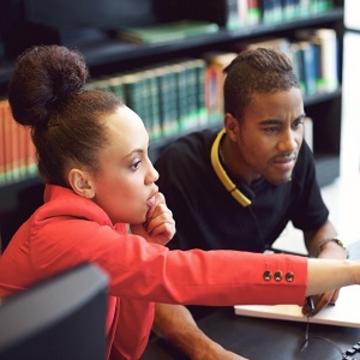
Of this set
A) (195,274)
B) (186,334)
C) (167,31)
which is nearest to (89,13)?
(167,31)

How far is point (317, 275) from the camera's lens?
106cm

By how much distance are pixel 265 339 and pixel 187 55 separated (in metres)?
2.25

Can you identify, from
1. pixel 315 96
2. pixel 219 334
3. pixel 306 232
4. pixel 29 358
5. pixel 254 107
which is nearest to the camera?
pixel 29 358

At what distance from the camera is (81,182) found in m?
1.20

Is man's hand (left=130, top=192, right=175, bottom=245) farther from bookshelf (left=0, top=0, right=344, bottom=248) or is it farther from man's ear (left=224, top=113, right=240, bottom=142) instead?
bookshelf (left=0, top=0, right=344, bottom=248)

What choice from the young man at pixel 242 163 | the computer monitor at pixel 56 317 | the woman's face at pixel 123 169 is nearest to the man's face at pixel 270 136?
the young man at pixel 242 163

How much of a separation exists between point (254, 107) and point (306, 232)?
44 centimetres

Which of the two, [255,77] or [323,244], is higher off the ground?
[255,77]

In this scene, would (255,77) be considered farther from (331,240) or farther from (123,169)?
(123,169)

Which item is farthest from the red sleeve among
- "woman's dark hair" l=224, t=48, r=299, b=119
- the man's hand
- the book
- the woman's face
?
the book

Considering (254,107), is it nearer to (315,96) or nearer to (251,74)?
(251,74)

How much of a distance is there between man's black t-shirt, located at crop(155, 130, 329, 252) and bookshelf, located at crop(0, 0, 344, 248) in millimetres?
1035

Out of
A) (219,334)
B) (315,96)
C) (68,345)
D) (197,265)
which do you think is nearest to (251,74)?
(219,334)

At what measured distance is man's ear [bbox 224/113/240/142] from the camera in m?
1.74
